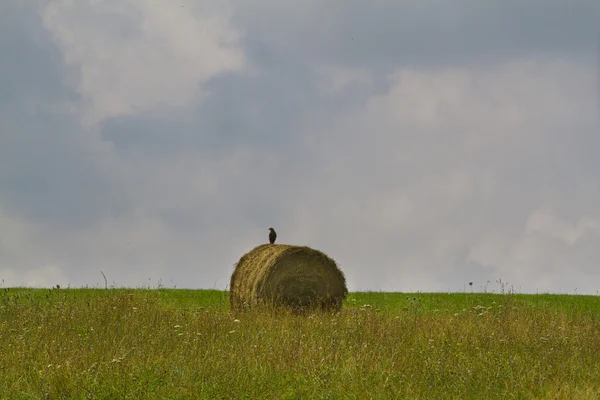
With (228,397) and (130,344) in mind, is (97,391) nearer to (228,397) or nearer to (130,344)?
(228,397)

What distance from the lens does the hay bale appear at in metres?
13.6

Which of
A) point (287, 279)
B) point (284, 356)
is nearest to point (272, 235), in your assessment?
point (287, 279)

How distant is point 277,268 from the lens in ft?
44.9

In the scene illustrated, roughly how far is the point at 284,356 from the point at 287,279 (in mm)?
5779

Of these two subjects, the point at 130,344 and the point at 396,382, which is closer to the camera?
the point at 396,382

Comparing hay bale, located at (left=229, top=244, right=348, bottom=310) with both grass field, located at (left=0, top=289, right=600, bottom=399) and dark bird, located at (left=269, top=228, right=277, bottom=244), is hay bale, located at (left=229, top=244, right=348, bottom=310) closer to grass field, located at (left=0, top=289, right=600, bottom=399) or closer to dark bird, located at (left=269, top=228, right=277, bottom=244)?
dark bird, located at (left=269, top=228, right=277, bottom=244)

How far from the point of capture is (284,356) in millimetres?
7992

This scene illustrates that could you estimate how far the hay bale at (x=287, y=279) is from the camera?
13.6 metres

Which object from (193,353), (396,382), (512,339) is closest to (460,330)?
(512,339)

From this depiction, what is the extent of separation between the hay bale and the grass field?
0.73 metres

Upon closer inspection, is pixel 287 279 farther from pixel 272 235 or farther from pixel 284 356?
pixel 284 356

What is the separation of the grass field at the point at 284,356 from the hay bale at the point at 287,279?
729mm

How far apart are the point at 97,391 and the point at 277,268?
24.6 feet

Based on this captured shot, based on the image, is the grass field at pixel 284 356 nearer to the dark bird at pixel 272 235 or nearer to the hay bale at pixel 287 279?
the hay bale at pixel 287 279
